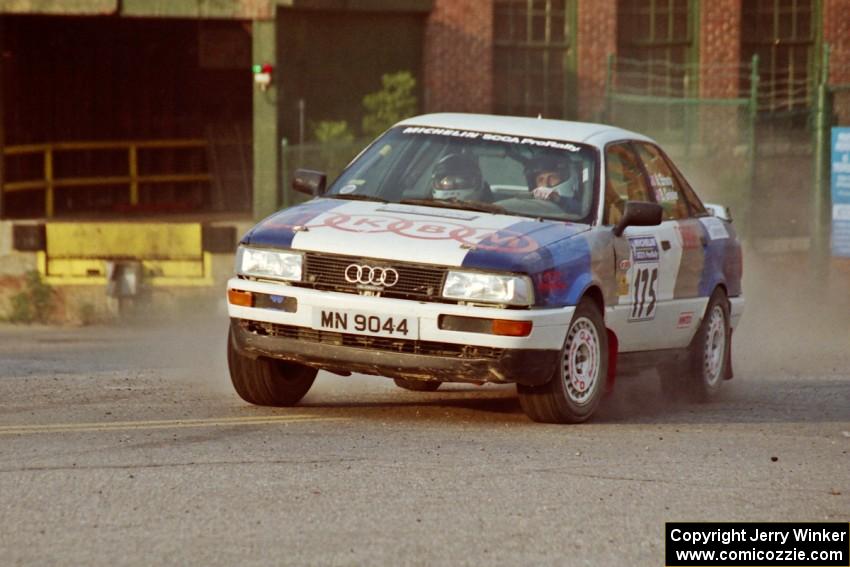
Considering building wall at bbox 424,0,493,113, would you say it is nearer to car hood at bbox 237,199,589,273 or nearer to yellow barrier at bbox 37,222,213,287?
yellow barrier at bbox 37,222,213,287

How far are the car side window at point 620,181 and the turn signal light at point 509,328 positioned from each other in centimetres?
134

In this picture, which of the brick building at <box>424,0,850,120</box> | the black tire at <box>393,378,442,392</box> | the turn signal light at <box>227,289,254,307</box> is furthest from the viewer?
the brick building at <box>424,0,850,120</box>

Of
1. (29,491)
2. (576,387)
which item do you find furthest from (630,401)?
(29,491)

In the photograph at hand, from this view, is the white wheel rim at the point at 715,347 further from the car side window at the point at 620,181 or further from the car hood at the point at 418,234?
the car hood at the point at 418,234

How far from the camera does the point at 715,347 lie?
1232cm

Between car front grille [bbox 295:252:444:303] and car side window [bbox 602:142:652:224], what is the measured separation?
1.50 meters

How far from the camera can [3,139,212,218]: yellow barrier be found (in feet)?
84.0

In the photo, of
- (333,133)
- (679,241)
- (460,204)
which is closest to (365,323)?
(460,204)

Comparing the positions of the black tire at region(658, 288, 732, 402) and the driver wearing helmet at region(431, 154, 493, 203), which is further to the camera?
the black tire at region(658, 288, 732, 402)

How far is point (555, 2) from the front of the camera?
25.7m

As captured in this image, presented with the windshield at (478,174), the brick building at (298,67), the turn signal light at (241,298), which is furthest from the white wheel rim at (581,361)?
the brick building at (298,67)

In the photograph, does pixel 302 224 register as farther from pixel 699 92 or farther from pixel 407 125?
pixel 699 92

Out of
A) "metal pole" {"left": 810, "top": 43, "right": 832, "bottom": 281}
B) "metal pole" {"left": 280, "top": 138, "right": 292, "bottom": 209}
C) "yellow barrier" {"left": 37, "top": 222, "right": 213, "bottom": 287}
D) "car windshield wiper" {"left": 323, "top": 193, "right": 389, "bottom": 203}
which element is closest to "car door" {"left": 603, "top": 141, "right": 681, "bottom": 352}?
"car windshield wiper" {"left": 323, "top": 193, "right": 389, "bottom": 203}

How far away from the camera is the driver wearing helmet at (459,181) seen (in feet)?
34.9
